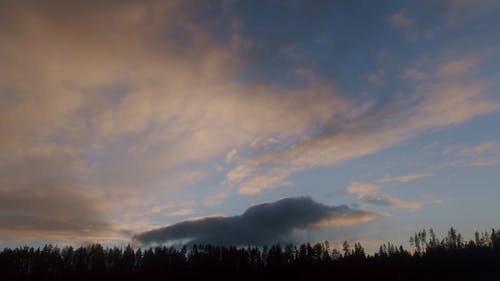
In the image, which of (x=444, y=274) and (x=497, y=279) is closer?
(x=497, y=279)

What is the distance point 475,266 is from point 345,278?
68254mm

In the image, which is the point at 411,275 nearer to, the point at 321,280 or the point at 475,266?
the point at 475,266

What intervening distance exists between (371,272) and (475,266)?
173ft

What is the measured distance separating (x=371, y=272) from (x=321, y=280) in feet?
90.9

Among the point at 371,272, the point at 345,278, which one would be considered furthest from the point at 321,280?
the point at 371,272

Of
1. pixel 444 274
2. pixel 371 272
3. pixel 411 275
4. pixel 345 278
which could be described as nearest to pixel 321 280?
pixel 345 278

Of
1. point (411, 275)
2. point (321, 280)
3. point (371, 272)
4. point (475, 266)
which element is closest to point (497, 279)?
point (475, 266)

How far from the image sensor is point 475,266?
644 feet

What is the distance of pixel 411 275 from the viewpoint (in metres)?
195

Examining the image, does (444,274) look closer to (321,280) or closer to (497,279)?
(497,279)

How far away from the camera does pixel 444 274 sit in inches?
7549

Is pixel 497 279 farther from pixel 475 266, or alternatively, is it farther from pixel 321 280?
pixel 321 280

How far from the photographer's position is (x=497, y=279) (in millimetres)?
173750

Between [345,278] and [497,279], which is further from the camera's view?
[345,278]
